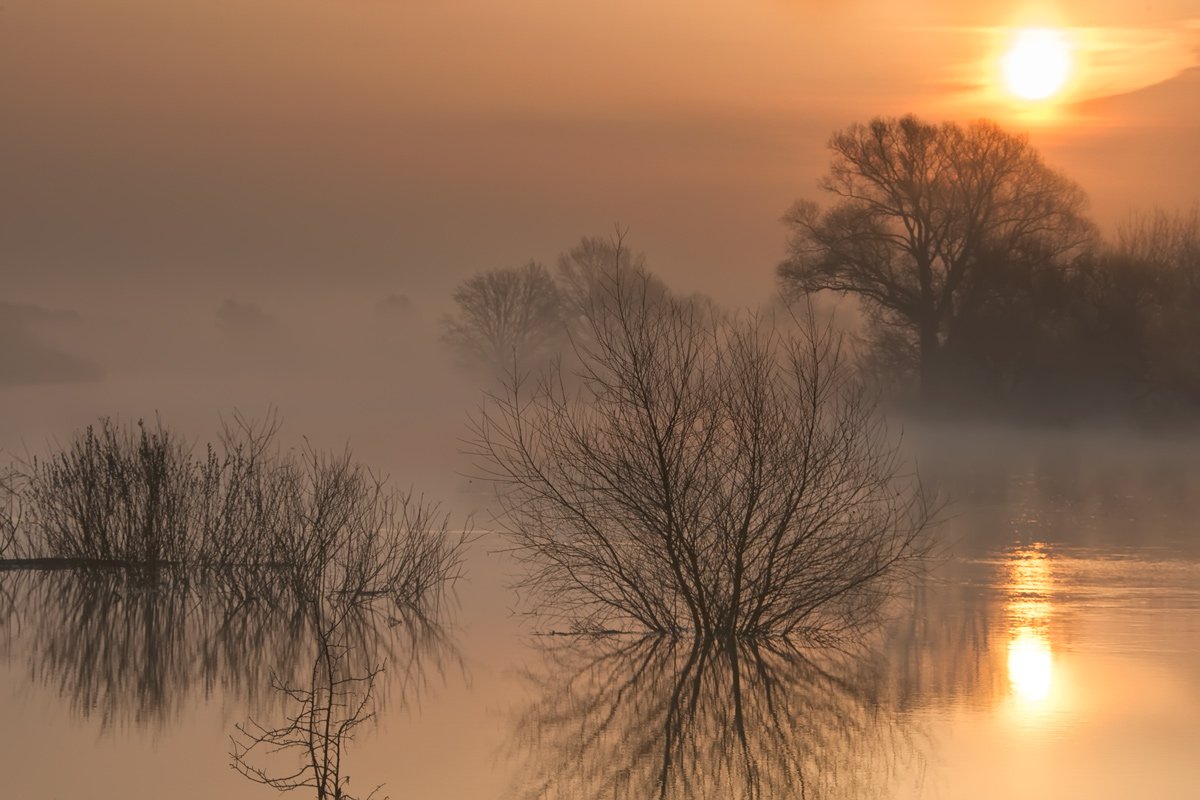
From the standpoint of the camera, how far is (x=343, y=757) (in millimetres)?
10266

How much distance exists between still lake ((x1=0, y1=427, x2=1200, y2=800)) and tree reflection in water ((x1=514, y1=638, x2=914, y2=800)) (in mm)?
29

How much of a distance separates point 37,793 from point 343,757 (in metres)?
1.85

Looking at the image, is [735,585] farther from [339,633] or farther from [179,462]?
[179,462]

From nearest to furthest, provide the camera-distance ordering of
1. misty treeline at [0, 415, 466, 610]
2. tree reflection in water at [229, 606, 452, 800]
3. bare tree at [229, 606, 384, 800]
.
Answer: bare tree at [229, 606, 384, 800], tree reflection in water at [229, 606, 452, 800], misty treeline at [0, 415, 466, 610]

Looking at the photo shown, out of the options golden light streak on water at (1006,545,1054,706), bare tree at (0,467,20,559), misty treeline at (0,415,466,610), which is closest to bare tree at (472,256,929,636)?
golden light streak on water at (1006,545,1054,706)

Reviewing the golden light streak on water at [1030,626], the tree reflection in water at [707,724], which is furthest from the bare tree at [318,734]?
the golden light streak on water at [1030,626]

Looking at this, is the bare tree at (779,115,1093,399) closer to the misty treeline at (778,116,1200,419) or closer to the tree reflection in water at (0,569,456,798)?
the misty treeline at (778,116,1200,419)

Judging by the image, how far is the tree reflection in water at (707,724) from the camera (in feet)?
31.3

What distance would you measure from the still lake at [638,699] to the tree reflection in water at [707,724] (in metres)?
0.03

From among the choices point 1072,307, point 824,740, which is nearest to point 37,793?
point 824,740

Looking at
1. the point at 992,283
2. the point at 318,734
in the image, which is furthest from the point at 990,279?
the point at 318,734

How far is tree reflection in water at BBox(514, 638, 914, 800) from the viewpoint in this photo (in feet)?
31.3

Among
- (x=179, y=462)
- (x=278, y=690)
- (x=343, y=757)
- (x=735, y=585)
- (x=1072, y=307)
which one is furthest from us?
(x=1072, y=307)

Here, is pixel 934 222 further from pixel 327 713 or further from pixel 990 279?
pixel 327 713
